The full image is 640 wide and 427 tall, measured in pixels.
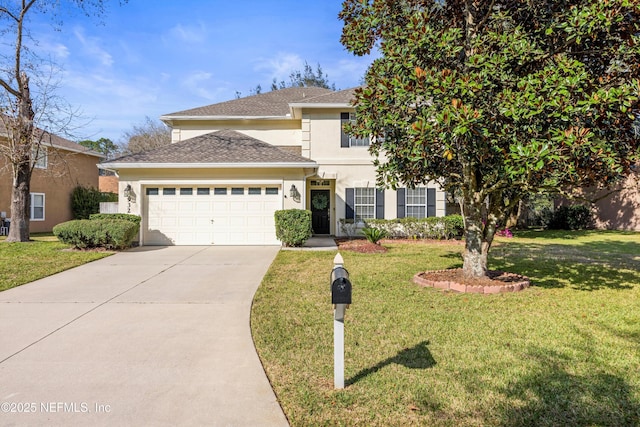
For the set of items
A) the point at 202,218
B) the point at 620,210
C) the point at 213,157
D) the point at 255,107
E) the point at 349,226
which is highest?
the point at 255,107

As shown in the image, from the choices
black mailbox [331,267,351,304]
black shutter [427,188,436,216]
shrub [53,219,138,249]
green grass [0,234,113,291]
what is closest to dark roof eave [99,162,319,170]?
shrub [53,219,138,249]

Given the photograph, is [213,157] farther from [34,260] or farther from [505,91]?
[505,91]

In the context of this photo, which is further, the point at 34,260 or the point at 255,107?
the point at 255,107

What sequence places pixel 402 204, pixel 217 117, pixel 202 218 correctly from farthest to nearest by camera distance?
pixel 217 117
pixel 402 204
pixel 202 218

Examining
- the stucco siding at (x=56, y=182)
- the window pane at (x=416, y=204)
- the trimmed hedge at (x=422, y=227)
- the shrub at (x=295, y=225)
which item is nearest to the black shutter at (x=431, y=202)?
the window pane at (x=416, y=204)

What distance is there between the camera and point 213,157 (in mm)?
13477

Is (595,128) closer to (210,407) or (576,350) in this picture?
(576,350)

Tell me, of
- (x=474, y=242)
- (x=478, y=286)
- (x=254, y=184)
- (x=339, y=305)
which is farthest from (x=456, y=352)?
(x=254, y=184)

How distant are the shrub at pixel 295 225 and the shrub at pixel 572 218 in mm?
16228

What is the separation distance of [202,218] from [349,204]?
6.01 meters

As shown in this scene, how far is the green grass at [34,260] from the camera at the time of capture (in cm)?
794

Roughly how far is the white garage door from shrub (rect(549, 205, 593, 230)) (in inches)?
655

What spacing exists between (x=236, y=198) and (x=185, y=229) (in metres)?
2.14

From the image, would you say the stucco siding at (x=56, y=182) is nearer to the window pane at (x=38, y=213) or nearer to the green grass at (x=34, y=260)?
the window pane at (x=38, y=213)
